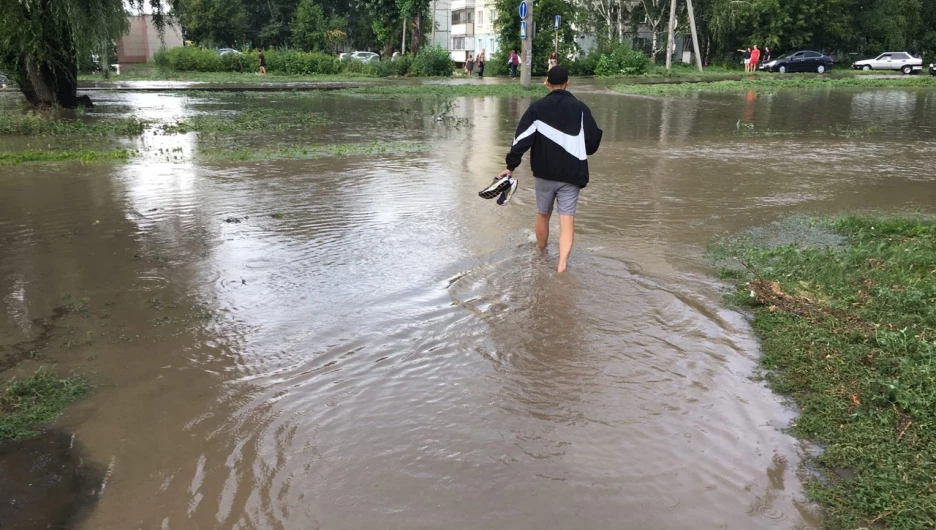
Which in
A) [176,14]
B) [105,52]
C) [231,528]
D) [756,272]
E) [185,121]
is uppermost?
[176,14]

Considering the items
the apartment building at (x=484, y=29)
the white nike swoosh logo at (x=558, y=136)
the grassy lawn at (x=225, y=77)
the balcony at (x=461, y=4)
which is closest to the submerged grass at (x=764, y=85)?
the grassy lawn at (x=225, y=77)

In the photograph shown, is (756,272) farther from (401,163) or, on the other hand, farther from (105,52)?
(105,52)

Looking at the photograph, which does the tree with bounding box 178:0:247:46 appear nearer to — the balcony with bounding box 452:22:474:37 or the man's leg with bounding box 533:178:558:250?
the balcony with bounding box 452:22:474:37

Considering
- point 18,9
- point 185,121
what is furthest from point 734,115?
point 18,9

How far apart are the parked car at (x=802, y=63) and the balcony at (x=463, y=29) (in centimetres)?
3067

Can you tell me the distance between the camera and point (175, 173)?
35.7 ft

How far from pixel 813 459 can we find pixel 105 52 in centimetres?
1834

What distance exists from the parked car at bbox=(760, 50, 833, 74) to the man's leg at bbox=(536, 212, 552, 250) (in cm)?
4304

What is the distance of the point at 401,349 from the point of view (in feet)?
16.0

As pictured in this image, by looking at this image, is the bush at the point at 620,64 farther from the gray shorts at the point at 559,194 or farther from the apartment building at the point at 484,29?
the gray shorts at the point at 559,194

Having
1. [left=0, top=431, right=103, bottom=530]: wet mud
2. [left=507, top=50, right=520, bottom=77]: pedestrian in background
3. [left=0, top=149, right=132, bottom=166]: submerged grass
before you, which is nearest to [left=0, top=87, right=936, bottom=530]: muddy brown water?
[left=0, top=431, right=103, bottom=530]: wet mud

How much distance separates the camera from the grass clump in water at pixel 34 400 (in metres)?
3.84

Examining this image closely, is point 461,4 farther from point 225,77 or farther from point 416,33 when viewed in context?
point 225,77

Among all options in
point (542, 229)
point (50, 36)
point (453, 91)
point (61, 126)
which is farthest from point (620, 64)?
point (542, 229)
